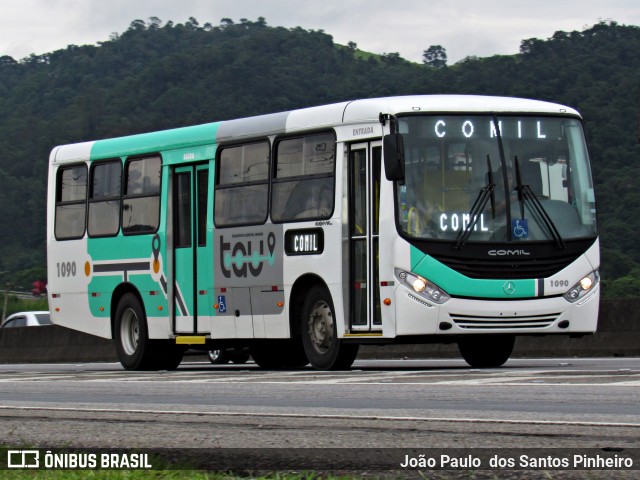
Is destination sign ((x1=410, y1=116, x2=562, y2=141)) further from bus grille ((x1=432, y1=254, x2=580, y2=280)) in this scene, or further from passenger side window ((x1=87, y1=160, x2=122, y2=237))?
passenger side window ((x1=87, y1=160, x2=122, y2=237))

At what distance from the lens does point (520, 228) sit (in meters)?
17.2

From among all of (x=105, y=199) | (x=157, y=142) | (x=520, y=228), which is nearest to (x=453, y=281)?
(x=520, y=228)

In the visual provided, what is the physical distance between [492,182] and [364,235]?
5.21 feet

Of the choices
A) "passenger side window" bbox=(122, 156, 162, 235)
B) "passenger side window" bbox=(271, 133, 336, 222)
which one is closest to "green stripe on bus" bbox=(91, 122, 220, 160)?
"passenger side window" bbox=(122, 156, 162, 235)

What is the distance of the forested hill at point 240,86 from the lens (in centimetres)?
10075

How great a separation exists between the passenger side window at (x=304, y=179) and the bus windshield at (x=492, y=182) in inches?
47.1

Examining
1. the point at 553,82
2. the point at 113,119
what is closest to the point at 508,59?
the point at 553,82

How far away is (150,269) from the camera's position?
831 inches

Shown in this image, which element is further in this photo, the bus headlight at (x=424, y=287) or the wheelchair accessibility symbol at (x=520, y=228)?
the wheelchair accessibility symbol at (x=520, y=228)

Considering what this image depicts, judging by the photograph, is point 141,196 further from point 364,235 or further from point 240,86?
point 240,86

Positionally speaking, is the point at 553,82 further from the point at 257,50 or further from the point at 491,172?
the point at 491,172

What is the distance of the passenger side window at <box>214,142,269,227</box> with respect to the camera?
19.2 metres

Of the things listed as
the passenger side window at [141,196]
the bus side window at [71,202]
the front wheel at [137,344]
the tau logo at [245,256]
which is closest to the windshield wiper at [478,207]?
the tau logo at [245,256]

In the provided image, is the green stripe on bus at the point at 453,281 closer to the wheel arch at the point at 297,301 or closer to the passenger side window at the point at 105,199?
the wheel arch at the point at 297,301
